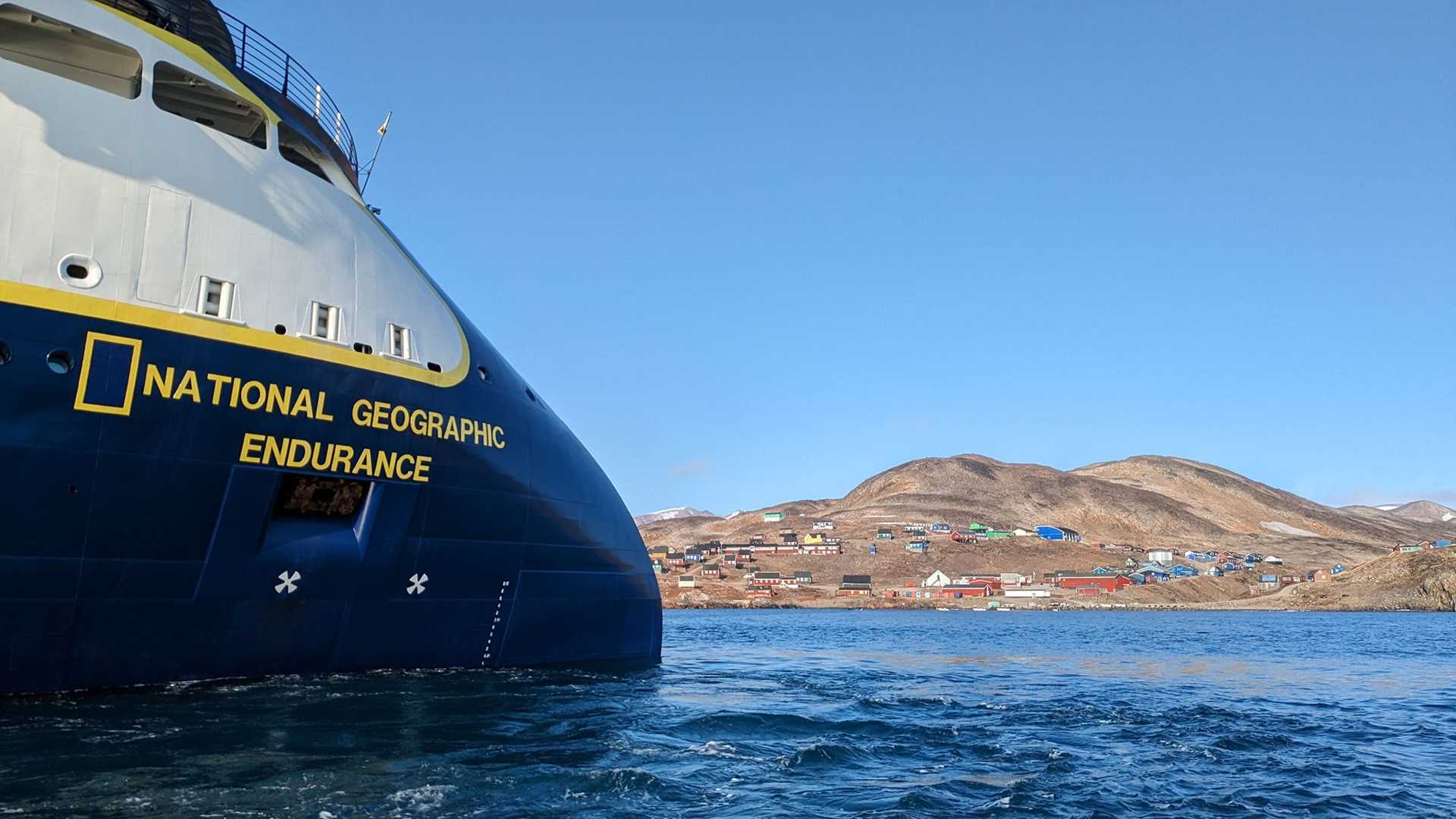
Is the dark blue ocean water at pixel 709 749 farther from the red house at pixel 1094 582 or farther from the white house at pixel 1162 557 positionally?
the white house at pixel 1162 557

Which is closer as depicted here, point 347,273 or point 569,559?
point 347,273

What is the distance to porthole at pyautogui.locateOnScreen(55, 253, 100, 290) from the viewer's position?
45.4 feet

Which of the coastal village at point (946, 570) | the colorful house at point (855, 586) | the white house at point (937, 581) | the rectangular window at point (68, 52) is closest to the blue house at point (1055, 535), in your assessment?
the coastal village at point (946, 570)

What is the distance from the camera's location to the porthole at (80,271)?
13852 millimetres

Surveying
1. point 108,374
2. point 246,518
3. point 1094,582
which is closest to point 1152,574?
point 1094,582

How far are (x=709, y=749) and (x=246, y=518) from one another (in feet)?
29.0

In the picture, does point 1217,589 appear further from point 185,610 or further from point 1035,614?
point 185,610

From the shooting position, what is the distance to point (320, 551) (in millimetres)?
17172

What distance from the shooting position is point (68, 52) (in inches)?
642

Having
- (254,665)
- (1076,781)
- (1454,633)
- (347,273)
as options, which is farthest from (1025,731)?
(1454,633)

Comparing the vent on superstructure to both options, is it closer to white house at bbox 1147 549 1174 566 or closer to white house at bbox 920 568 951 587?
white house at bbox 920 568 951 587

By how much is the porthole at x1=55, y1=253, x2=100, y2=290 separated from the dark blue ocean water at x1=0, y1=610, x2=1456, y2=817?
6467mm

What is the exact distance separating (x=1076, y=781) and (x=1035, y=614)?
389 ft

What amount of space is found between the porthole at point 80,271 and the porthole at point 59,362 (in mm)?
1052
